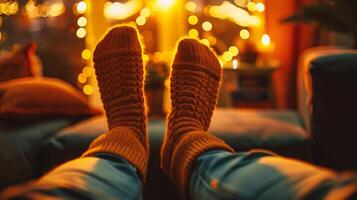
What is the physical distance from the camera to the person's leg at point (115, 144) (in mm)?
575

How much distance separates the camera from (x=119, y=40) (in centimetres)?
123

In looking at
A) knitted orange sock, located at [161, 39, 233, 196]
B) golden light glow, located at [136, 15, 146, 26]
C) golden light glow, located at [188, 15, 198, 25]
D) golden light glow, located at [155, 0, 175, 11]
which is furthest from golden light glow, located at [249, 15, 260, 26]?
knitted orange sock, located at [161, 39, 233, 196]

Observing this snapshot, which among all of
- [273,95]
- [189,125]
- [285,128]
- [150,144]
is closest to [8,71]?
[150,144]

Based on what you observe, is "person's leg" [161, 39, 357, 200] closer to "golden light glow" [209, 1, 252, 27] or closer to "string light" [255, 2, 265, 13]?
"string light" [255, 2, 265, 13]

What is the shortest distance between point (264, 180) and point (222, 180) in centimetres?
9

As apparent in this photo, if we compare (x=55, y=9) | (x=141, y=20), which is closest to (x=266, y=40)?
(x=141, y=20)

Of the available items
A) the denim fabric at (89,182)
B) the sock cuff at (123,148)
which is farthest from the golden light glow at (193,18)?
the denim fabric at (89,182)

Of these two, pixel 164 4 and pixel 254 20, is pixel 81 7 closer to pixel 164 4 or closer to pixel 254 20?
pixel 164 4

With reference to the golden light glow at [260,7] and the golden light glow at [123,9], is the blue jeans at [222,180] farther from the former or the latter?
the golden light glow at [123,9]

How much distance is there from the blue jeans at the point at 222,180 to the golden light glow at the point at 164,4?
1.99m

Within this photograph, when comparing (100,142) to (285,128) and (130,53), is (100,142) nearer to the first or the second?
(130,53)

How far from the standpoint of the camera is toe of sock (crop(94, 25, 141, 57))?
4.02 ft

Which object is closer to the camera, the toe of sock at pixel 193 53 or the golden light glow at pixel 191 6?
the toe of sock at pixel 193 53

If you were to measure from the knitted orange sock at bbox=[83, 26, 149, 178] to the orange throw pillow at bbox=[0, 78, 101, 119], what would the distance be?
209 millimetres
